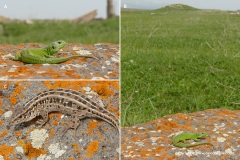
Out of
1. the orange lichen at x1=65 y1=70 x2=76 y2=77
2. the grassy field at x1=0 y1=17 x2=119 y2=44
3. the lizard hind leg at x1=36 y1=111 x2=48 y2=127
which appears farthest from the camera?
the grassy field at x1=0 y1=17 x2=119 y2=44

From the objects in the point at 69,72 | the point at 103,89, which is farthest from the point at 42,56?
the point at 103,89

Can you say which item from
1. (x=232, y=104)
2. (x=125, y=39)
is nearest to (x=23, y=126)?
(x=232, y=104)

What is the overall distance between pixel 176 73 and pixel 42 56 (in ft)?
9.66

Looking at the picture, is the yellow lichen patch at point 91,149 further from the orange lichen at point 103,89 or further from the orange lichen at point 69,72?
the orange lichen at point 69,72

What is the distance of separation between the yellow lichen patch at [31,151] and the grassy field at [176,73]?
50.1 inches

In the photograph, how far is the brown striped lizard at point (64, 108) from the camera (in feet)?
6.31

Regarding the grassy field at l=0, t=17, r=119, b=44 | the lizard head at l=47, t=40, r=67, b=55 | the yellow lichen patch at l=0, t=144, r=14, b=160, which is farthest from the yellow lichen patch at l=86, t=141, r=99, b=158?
the grassy field at l=0, t=17, r=119, b=44

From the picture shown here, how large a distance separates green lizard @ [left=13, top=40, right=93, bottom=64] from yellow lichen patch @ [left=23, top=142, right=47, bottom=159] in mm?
566

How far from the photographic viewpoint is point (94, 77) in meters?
2.22

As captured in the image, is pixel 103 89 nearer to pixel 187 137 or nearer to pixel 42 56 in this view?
pixel 42 56

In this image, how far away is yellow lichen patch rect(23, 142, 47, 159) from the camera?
1933 mm

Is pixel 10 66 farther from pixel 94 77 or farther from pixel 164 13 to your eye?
pixel 164 13

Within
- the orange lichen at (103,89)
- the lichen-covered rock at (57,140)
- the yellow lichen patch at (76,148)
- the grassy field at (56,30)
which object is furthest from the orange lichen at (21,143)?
the grassy field at (56,30)

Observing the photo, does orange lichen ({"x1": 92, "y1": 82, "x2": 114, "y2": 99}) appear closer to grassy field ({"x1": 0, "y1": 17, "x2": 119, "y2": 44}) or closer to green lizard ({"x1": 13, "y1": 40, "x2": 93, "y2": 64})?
green lizard ({"x1": 13, "y1": 40, "x2": 93, "y2": 64})
